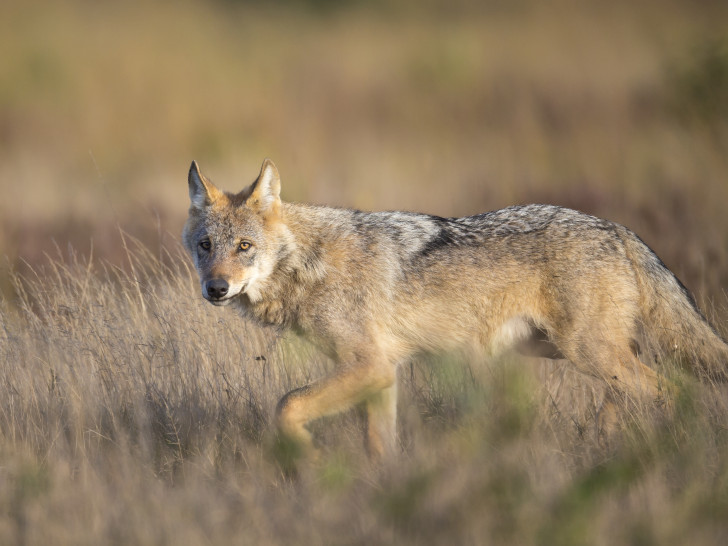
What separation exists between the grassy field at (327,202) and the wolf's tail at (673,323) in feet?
1.93

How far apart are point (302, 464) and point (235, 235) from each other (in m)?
1.63

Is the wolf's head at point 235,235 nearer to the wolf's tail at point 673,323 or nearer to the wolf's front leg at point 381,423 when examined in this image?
the wolf's front leg at point 381,423

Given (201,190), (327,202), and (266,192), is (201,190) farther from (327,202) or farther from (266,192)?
(327,202)

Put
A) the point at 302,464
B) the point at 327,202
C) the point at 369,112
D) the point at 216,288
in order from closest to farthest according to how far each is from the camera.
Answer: the point at 302,464 < the point at 216,288 < the point at 327,202 < the point at 369,112

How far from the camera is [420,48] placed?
863 inches

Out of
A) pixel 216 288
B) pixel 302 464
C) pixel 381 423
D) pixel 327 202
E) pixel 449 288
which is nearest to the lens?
pixel 302 464

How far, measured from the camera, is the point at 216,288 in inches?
195

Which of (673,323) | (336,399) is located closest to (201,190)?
(336,399)

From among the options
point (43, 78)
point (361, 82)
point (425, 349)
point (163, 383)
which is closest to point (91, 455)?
point (163, 383)

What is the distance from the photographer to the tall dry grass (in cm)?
375

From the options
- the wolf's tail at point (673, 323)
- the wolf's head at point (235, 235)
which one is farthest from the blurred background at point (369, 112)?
the wolf's head at point (235, 235)

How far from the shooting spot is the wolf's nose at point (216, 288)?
195 inches

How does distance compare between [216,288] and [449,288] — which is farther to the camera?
[449,288]

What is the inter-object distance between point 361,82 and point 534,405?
53.2ft
